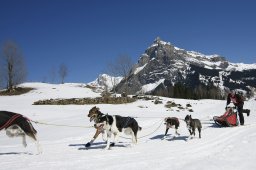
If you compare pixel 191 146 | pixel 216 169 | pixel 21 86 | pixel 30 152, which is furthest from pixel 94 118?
pixel 21 86

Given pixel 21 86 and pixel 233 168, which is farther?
pixel 21 86

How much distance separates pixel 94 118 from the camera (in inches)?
454

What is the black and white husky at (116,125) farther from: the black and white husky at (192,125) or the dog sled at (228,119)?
the dog sled at (228,119)

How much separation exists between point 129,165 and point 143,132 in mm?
9195

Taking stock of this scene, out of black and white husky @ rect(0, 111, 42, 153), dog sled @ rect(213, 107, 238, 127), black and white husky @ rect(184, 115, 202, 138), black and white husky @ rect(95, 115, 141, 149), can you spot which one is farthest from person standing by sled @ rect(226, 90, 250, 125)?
black and white husky @ rect(0, 111, 42, 153)

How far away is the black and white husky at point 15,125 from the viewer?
10117 millimetres

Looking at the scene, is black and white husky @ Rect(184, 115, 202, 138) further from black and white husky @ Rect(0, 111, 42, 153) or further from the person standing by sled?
black and white husky @ Rect(0, 111, 42, 153)

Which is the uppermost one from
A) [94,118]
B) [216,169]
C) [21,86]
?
[21,86]

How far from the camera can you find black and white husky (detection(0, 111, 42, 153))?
10.1 m

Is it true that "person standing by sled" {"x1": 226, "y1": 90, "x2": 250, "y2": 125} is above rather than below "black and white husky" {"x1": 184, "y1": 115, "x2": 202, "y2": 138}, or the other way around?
above

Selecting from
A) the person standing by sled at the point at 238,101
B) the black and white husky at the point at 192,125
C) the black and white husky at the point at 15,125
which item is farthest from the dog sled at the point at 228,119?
the black and white husky at the point at 15,125

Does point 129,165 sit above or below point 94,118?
below

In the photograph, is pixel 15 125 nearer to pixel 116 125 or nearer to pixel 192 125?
pixel 116 125

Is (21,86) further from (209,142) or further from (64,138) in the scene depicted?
(209,142)
